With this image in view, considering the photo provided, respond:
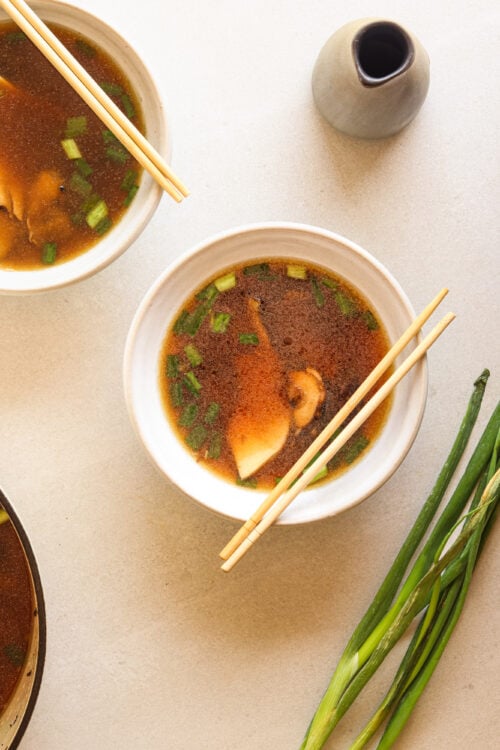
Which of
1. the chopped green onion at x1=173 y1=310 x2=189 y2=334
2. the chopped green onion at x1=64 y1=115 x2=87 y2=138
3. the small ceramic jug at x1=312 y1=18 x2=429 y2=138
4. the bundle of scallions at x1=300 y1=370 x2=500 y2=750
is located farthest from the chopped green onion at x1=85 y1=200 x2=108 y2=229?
the bundle of scallions at x1=300 y1=370 x2=500 y2=750

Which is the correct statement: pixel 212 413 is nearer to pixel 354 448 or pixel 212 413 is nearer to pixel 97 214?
pixel 354 448

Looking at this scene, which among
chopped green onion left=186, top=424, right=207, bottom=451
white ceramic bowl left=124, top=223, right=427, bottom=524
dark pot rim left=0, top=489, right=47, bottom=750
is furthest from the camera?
chopped green onion left=186, top=424, right=207, bottom=451

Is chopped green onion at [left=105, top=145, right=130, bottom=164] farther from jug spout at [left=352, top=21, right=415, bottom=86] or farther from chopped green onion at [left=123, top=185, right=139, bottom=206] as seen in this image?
jug spout at [left=352, top=21, right=415, bottom=86]

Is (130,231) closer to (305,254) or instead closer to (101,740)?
(305,254)

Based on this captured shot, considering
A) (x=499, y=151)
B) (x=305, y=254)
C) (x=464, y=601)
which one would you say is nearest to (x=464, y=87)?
(x=499, y=151)

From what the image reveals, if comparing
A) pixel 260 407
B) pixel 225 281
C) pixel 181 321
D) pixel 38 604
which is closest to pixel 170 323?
pixel 181 321
